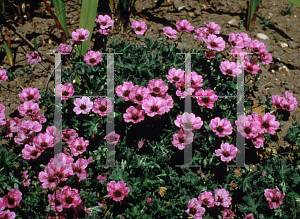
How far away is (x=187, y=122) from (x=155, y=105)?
30cm

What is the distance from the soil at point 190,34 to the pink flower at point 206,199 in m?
0.95

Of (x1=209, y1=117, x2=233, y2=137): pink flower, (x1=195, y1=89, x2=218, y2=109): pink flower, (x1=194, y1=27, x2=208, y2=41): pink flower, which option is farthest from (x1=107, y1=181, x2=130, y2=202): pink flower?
(x1=194, y1=27, x2=208, y2=41): pink flower

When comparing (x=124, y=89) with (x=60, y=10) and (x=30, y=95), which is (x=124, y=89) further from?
(x=60, y=10)

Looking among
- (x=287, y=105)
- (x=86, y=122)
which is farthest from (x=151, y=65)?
(x=287, y=105)

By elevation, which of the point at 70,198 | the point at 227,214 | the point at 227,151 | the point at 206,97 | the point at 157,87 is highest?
the point at 157,87

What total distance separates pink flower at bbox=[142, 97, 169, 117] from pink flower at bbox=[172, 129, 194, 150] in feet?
0.80

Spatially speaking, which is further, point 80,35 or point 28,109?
point 80,35

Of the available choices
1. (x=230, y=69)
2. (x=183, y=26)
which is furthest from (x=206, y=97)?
(x=183, y=26)

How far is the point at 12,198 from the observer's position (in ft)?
6.11

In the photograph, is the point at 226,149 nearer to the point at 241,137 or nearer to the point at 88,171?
the point at 241,137

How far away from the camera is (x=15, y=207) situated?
1896mm

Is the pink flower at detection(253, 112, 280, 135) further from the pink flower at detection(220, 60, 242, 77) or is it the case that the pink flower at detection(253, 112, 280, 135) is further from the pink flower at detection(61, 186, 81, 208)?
the pink flower at detection(61, 186, 81, 208)

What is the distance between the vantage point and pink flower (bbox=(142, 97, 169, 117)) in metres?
1.95

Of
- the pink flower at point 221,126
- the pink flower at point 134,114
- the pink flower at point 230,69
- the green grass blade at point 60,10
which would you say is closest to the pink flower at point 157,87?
the pink flower at point 134,114
